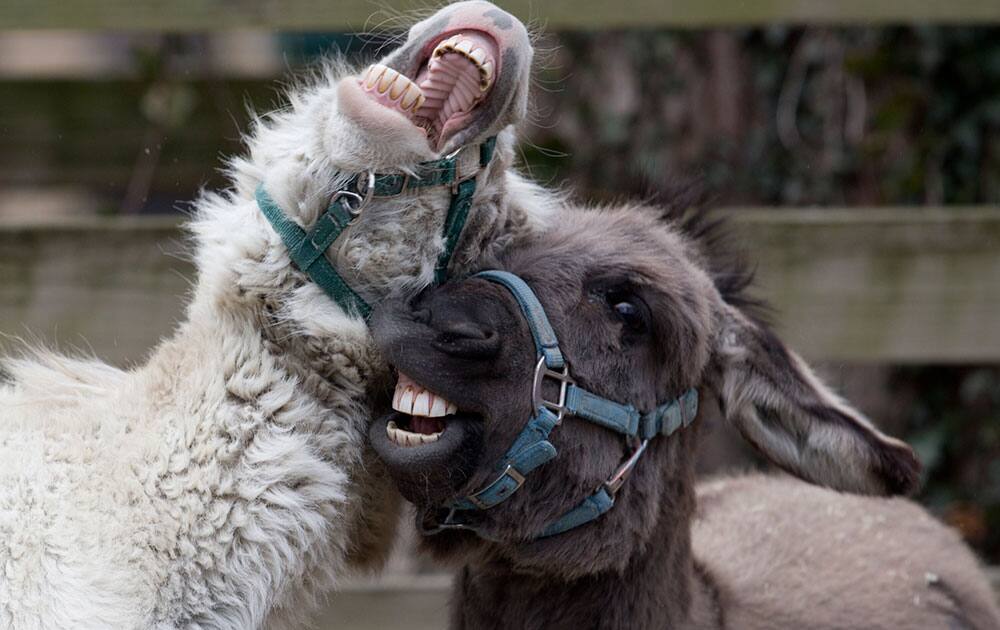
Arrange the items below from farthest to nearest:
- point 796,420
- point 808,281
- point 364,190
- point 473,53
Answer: point 808,281, point 796,420, point 364,190, point 473,53

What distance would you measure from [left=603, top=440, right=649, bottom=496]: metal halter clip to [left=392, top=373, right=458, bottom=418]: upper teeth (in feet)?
1.34

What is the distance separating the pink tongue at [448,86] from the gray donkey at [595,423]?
0.34m

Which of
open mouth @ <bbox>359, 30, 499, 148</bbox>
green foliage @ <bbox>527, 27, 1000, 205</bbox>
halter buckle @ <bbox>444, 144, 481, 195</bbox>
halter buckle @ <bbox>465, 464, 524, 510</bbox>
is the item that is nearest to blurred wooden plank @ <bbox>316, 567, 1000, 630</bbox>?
halter buckle @ <bbox>465, 464, 524, 510</bbox>

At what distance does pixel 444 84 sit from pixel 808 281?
187 cm

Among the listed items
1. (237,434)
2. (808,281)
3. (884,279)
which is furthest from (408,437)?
(884,279)

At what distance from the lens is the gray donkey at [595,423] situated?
2238 mm

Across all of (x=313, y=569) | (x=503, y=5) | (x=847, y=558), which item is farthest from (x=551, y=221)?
(x=847, y=558)

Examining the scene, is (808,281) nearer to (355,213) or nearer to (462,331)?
(462,331)

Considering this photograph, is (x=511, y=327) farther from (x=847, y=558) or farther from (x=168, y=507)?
(x=847, y=558)

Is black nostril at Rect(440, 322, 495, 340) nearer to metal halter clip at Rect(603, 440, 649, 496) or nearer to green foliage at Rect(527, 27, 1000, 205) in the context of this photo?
metal halter clip at Rect(603, 440, 649, 496)

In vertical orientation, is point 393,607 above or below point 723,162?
below

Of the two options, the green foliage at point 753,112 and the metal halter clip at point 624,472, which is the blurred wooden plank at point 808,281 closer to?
the metal halter clip at point 624,472

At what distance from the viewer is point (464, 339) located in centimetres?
221

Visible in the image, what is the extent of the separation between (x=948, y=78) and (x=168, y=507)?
185 inches
